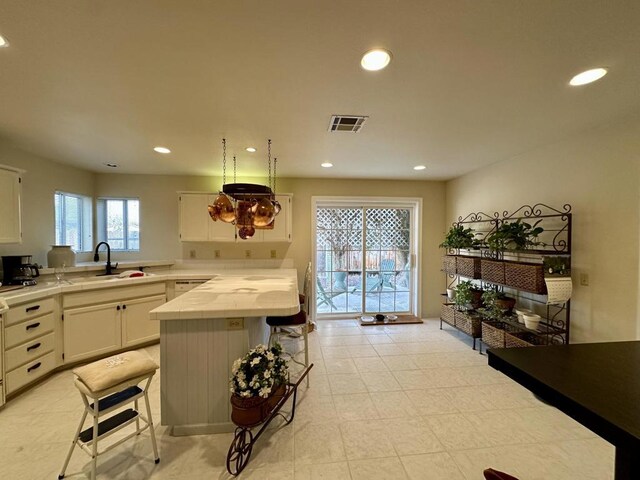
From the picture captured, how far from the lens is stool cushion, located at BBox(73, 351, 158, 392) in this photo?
1.45 m


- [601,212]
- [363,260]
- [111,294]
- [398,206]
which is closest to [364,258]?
[363,260]

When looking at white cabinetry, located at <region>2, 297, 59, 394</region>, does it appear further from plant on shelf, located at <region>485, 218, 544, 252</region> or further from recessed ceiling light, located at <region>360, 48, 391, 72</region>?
plant on shelf, located at <region>485, 218, 544, 252</region>

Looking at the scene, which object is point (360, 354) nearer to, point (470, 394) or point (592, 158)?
point (470, 394)

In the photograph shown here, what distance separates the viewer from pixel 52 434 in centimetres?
187

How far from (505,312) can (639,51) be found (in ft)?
8.22

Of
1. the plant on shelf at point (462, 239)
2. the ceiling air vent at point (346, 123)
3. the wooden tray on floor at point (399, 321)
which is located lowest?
the wooden tray on floor at point (399, 321)

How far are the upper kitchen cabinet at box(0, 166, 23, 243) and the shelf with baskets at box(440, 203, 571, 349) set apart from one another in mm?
4802

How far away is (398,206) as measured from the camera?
4.52m

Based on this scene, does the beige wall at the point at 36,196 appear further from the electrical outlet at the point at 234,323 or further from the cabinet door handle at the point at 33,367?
the electrical outlet at the point at 234,323

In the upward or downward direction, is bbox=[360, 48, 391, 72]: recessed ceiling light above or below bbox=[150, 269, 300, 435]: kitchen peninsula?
above

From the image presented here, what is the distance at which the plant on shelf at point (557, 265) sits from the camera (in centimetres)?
240

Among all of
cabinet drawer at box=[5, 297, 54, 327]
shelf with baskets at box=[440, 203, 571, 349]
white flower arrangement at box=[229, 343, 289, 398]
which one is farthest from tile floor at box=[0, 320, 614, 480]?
cabinet drawer at box=[5, 297, 54, 327]

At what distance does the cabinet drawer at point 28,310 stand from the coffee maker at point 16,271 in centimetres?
35

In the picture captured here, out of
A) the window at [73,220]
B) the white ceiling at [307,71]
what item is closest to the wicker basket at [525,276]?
the white ceiling at [307,71]
